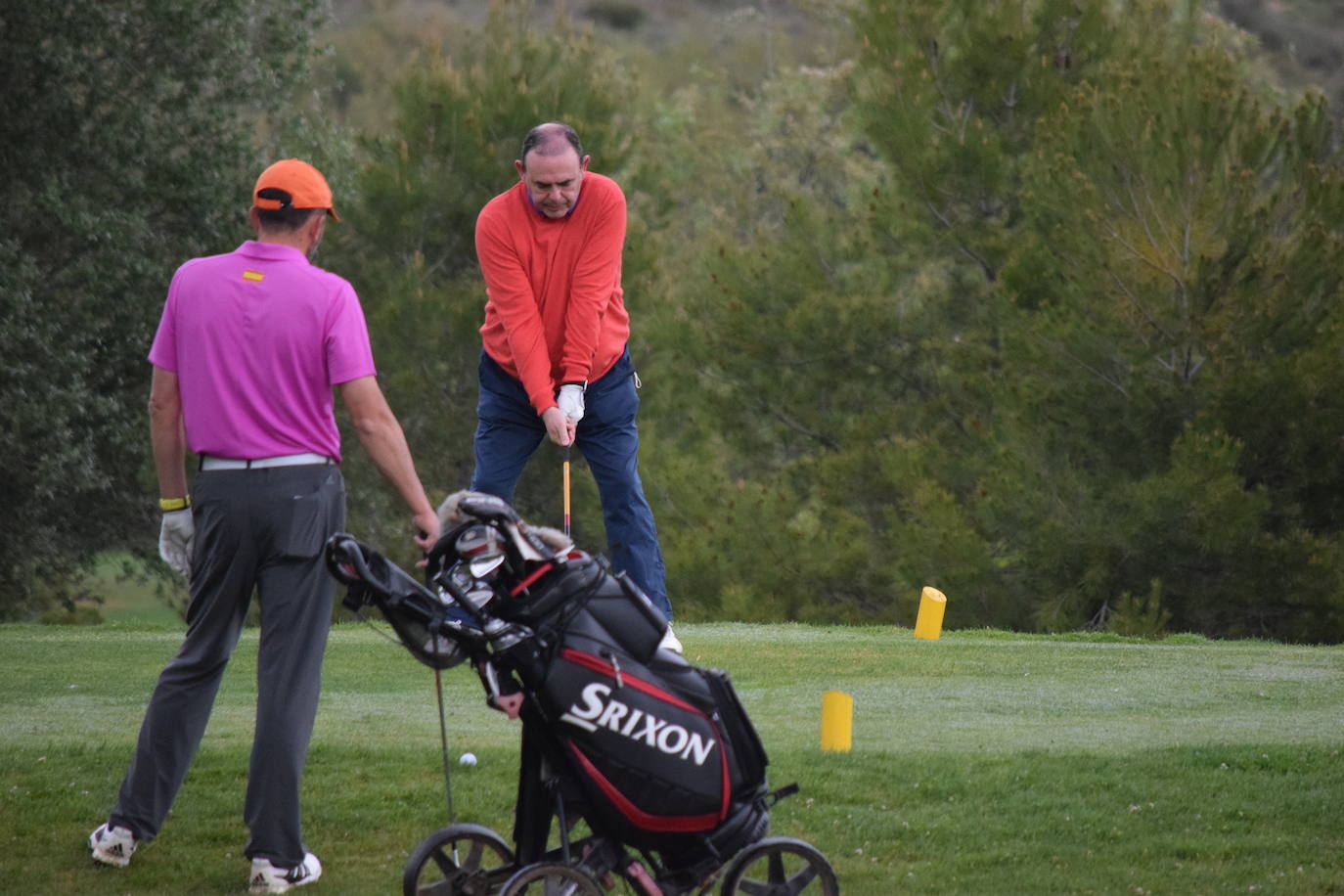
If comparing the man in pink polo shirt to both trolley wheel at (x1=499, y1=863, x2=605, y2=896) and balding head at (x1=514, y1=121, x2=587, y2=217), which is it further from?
balding head at (x1=514, y1=121, x2=587, y2=217)

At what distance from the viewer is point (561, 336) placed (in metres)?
6.38

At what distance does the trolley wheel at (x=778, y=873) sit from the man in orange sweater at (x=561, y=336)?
5.94ft

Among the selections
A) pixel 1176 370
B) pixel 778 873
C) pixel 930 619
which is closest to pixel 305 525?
pixel 778 873

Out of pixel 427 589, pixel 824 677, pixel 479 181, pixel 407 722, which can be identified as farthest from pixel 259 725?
pixel 479 181

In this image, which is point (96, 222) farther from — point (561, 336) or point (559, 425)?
point (559, 425)

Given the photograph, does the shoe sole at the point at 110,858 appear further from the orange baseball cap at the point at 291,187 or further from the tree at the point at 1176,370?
the tree at the point at 1176,370

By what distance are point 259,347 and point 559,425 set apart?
4.89ft

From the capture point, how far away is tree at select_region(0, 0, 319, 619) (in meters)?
20.5

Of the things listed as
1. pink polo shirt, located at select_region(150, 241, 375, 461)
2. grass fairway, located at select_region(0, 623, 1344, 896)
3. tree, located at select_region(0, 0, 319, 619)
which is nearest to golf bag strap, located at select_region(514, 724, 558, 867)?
grass fairway, located at select_region(0, 623, 1344, 896)

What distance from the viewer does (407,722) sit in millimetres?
6867

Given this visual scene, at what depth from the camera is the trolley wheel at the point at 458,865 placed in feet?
14.2

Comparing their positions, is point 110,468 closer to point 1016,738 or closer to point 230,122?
point 230,122

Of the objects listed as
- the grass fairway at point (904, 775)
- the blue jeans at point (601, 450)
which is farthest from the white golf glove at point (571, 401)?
the grass fairway at point (904, 775)

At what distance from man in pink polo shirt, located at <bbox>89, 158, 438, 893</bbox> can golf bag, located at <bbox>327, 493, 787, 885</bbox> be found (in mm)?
421
